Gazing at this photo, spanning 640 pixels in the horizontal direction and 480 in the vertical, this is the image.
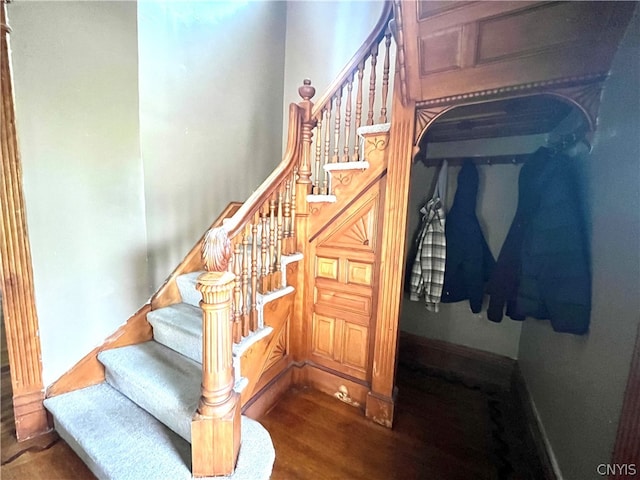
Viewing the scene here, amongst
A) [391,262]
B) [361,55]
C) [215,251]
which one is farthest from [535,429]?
[361,55]

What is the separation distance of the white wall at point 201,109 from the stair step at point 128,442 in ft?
2.44

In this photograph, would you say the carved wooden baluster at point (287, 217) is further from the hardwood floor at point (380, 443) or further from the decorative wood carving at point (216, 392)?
the hardwood floor at point (380, 443)

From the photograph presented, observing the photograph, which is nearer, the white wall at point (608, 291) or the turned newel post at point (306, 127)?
the white wall at point (608, 291)

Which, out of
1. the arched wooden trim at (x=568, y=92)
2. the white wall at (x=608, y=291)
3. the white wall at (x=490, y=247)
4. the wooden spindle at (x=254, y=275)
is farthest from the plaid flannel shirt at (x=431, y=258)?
the wooden spindle at (x=254, y=275)

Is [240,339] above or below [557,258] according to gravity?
below

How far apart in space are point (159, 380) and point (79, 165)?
48.6 inches

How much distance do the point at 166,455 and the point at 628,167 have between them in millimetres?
2113

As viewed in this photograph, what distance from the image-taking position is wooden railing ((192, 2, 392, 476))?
3.54 ft

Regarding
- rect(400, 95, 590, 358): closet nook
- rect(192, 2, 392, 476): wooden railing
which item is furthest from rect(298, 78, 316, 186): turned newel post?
rect(400, 95, 590, 358): closet nook

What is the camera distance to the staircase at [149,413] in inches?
45.8

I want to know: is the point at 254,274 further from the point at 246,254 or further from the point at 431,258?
the point at 431,258

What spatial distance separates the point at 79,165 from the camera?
1507 millimetres

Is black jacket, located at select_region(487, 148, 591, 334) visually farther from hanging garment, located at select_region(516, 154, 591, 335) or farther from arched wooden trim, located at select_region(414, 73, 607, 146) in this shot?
arched wooden trim, located at select_region(414, 73, 607, 146)

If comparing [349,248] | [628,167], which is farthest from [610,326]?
[349,248]
